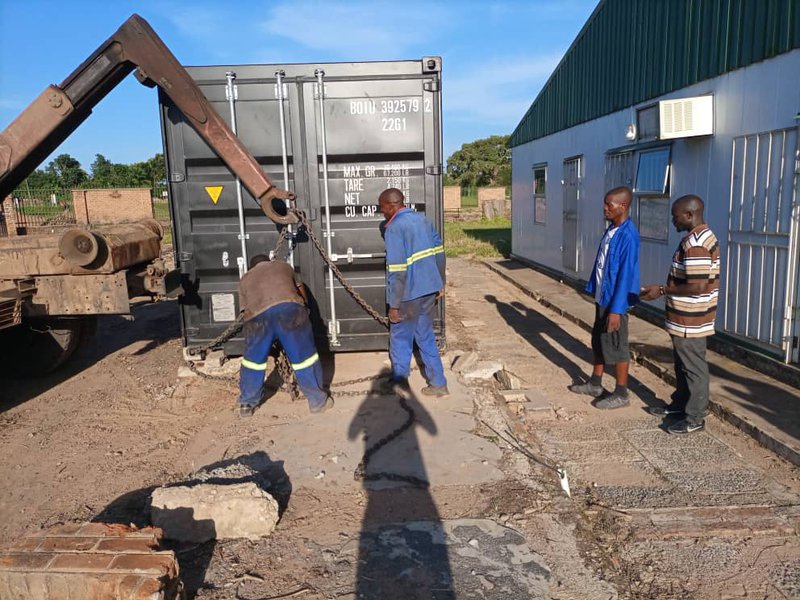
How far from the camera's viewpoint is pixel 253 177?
214 inches

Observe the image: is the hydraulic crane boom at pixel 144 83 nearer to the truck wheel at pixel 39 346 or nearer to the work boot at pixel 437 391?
the truck wheel at pixel 39 346

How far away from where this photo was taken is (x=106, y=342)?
909 centimetres

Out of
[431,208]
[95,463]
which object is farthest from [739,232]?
[95,463]

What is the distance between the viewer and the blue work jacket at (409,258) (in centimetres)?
538

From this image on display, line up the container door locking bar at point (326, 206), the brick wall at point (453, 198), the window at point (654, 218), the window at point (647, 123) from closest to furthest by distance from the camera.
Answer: the container door locking bar at point (326, 206)
the window at point (647, 123)
the window at point (654, 218)
the brick wall at point (453, 198)

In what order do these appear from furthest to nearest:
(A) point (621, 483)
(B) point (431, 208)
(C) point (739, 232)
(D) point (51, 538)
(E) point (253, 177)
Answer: (C) point (739, 232)
(B) point (431, 208)
(E) point (253, 177)
(A) point (621, 483)
(D) point (51, 538)

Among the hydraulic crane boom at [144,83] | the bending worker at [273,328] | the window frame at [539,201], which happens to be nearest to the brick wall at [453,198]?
the window frame at [539,201]

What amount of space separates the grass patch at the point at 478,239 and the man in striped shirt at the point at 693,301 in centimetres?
1305

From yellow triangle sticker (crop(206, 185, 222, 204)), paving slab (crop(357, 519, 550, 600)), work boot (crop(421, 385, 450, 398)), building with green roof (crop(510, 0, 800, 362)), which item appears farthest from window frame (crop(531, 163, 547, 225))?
paving slab (crop(357, 519, 550, 600))

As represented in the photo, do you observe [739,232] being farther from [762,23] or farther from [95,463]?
[95,463]

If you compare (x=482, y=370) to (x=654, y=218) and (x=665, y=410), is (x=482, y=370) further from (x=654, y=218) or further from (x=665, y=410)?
(x=654, y=218)

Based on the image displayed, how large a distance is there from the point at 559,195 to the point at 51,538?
39.0ft

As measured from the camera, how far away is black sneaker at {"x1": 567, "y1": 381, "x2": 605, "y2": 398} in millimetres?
5906

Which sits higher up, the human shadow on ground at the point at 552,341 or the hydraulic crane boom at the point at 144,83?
the hydraulic crane boom at the point at 144,83
